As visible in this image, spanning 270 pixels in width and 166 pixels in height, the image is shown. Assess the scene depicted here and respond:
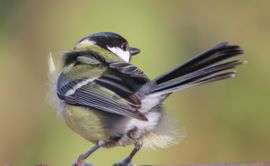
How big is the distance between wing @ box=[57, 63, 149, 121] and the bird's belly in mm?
38

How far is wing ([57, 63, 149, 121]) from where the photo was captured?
8.91 feet

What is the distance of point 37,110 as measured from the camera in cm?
430

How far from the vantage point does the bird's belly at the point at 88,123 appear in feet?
9.75

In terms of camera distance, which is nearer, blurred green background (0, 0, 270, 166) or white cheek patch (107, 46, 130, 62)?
white cheek patch (107, 46, 130, 62)

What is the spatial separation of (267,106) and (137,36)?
81 centimetres

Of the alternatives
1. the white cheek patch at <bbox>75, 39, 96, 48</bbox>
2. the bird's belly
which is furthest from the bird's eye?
the bird's belly

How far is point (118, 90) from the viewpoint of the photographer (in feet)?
9.18

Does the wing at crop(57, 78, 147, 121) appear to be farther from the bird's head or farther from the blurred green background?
the blurred green background

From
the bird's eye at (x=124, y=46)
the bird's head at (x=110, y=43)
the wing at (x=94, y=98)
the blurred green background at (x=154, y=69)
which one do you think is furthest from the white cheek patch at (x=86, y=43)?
the blurred green background at (x=154, y=69)

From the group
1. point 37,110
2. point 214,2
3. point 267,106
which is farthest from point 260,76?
point 37,110

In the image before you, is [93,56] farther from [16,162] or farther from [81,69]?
[16,162]

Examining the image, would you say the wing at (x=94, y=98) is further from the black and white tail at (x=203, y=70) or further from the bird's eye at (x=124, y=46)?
the bird's eye at (x=124, y=46)

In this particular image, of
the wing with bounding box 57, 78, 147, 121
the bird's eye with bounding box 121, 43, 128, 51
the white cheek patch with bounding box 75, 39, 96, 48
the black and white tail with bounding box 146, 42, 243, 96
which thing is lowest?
the wing with bounding box 57, 78, 147, 121

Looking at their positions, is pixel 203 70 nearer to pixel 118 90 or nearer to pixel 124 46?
pixel 118 90
